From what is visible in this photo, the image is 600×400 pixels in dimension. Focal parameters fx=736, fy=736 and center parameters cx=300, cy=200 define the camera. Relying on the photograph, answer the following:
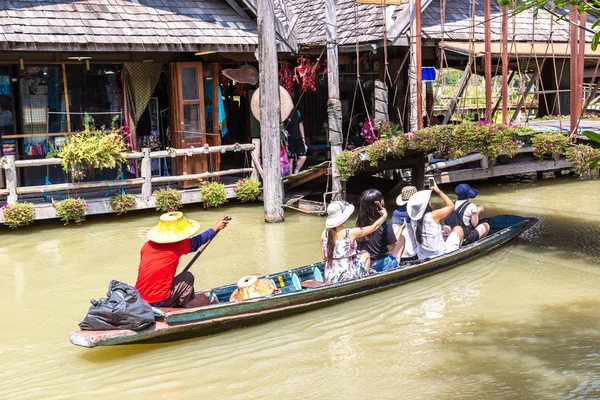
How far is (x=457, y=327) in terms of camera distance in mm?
7844

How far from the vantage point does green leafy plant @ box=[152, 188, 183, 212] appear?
1354 centimetres

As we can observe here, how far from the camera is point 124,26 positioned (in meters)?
13.4

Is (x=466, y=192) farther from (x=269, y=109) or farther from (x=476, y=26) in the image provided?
(x=476, y=26)

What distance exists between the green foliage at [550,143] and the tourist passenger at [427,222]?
3.10 meters

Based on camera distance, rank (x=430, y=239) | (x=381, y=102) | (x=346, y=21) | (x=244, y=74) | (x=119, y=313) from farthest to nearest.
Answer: (x=346, y=21)
(x=381, y=102)
(x=244, y=74)
(x=430, y=239)
(x=119, y=313)

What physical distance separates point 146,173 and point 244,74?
9.94 ft

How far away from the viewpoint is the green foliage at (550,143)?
11.6 metres

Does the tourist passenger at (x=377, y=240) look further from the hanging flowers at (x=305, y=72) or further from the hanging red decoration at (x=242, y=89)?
the hanging red decoration at (x=242, y=89)

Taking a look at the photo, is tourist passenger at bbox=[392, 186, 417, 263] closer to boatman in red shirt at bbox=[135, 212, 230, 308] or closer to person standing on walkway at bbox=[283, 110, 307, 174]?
boatman in red shirt at bbox=[135, 212, 230, 308]

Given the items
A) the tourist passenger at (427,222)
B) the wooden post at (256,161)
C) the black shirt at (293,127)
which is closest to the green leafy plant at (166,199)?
the wooden post at (256,161)

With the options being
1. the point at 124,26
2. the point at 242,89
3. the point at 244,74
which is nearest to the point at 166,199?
the point at 244,74

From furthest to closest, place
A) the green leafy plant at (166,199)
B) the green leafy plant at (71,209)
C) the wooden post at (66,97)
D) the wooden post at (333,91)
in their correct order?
the wooden post at (66,97)
the green leafy plant at (166,199)
the wooden post at (333,91)
the green leafy plant at (71,209)

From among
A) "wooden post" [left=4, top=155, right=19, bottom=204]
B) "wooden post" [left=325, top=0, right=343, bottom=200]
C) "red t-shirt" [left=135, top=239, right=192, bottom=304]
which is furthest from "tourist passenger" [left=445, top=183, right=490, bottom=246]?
"wooden post" [left=4, top=155, right=19, bottom=204]

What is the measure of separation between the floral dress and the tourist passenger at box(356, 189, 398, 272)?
1.16 ft
